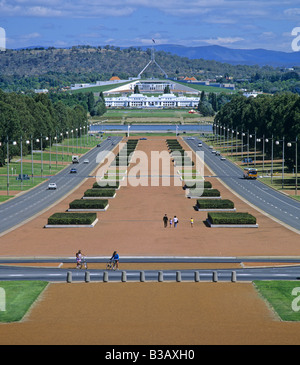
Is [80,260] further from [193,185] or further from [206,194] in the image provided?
[193,185]

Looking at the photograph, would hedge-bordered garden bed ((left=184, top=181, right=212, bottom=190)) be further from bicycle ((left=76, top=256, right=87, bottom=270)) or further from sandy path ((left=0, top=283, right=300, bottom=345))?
sandy path ((left=0, top=283, right=300, bottom=345))

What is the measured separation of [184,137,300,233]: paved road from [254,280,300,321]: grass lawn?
2733cm

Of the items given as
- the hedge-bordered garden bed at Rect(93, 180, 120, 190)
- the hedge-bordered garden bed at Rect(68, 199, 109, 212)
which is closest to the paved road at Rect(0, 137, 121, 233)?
the hedge-bordered garden bed at Rect(93, 180, 120, 190)

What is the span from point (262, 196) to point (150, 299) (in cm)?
6711

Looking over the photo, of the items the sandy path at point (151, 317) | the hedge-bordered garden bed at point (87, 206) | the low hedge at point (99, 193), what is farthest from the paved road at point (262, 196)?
the sandy path at point (151, 317)

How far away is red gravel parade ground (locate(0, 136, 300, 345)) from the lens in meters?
45.3

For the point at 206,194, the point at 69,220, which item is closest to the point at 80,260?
the point at 69,220

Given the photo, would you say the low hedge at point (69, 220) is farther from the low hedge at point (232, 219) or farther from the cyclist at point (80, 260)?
the cyclist at point (80, 260)

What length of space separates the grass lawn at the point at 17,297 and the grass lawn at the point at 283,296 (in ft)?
54.2

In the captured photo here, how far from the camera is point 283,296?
5475 centimetres

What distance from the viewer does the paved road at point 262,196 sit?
96.8 m

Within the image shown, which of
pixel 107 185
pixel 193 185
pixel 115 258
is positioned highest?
pixel 115 258
